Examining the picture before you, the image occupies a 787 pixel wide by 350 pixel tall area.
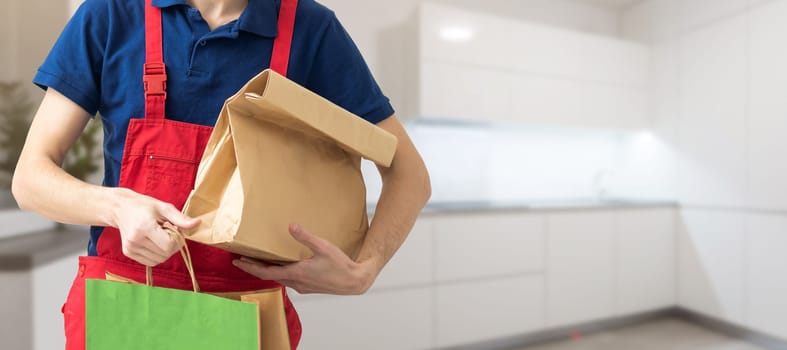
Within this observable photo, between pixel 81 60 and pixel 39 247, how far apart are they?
2.93 feet

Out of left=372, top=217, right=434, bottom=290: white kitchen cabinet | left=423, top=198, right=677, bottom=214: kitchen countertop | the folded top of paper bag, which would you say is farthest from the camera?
left=423, top=198, right=677, bottom=214: kitchen countertop

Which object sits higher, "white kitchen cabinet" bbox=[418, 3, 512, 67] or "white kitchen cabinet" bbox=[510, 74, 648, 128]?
"white kitchen cabinet" bbox=[418, 3, 512, 67]

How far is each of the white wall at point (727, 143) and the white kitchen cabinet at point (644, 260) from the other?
9 centimetres

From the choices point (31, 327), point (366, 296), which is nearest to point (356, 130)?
point (31, 327)

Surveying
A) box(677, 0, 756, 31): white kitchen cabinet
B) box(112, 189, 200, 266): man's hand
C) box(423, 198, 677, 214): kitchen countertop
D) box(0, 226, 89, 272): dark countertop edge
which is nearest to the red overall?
box(112, 189, 200, 266): man's hand

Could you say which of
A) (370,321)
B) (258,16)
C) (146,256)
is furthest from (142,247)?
(370,321)

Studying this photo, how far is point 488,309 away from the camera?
8.51 feet

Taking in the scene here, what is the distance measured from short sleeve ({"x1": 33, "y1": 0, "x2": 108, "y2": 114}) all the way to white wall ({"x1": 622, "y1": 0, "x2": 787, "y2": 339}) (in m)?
3.39

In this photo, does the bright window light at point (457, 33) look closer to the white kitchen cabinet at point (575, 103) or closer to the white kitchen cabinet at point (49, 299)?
the white kitchen cabinet at point (575, 103)

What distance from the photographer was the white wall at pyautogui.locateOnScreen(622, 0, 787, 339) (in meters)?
2.70

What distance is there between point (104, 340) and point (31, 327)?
0.77 metres

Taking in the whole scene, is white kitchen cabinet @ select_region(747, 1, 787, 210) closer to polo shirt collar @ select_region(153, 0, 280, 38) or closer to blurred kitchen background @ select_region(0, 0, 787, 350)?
blurred kitchen background @ select_region(0, 0, 787, 350)

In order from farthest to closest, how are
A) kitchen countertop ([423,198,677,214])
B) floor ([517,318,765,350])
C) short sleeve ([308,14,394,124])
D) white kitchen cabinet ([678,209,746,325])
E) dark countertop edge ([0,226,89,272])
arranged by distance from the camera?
white kitchen cabinet ([678,209,746,325])
floor ([517,318,765,350])
kitchen countertop ([423,198,677,214])
dark countertop edge ([0,226,89,272])
short sleeve ([308,14,394,124])

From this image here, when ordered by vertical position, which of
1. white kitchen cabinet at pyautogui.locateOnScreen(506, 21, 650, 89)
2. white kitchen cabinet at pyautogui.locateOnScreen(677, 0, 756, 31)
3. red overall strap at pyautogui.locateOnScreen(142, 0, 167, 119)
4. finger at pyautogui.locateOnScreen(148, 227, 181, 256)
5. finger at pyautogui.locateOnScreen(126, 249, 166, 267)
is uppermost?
white kitchen cabinet at pyautogui.locateOnScreen(677, 0, 756, 31)
